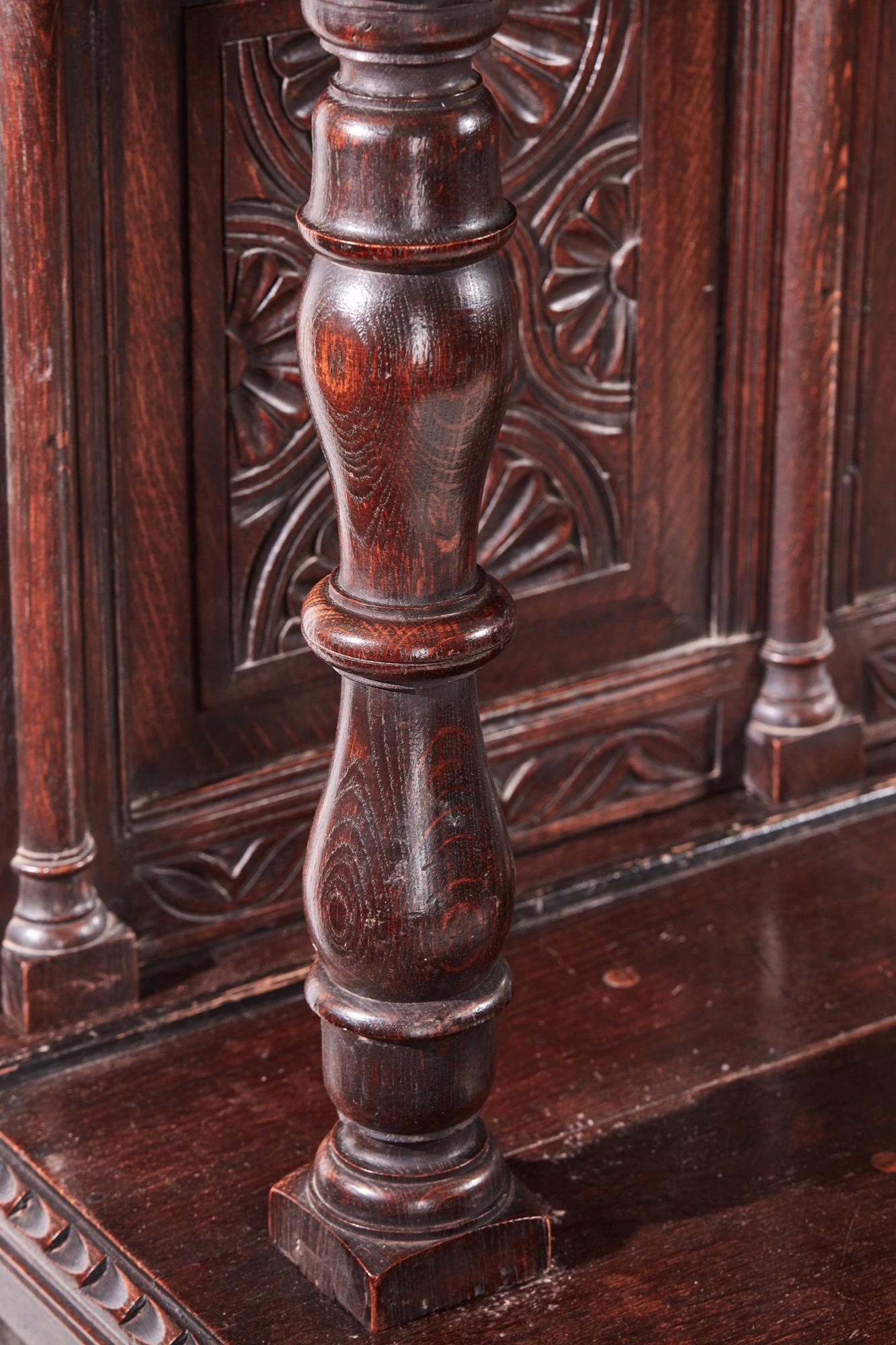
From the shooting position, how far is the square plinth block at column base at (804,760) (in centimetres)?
263

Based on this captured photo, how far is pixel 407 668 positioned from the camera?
155cm

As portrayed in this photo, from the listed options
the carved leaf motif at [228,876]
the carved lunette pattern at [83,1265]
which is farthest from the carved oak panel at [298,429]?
the carved lunette pattern at [83,1265]

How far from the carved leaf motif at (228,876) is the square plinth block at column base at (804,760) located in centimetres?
57

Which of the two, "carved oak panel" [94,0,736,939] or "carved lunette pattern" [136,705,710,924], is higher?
"carved oak panel" [94,0,736,939]

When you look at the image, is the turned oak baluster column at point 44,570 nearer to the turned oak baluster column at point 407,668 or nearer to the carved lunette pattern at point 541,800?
the carved lunette pattern at point 541,800

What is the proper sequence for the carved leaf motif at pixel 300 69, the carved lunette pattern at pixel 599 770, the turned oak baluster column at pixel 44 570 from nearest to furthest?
the turned oak baluster column at pixel 44 570 → the carved leaf motif at pixel 300 69 → the carved lunette pattern at pixel 599 770

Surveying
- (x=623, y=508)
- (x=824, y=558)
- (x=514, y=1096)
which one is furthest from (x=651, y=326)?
(x=514, y=1096)

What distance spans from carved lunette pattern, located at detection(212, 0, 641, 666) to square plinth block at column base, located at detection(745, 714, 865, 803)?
294mm

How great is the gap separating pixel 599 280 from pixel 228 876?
73cm

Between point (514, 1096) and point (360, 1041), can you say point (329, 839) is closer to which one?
point (360, 1041)

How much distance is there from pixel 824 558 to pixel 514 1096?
2.76 feet

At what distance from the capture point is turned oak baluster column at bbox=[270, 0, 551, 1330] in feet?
4.80

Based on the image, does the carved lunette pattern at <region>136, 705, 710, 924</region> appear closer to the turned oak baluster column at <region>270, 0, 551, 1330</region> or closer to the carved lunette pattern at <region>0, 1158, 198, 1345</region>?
the carved lunette pattern at <region>0, 1158, 198, 1345</region>

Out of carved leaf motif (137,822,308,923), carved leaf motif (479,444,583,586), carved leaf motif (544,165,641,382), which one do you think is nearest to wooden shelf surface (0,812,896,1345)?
carved leaf motif (137,822,308,923)
